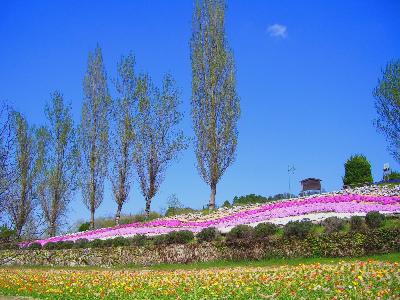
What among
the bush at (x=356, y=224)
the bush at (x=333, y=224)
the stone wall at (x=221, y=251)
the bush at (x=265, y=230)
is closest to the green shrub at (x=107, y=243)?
the stone wall at (x=221, y=251)

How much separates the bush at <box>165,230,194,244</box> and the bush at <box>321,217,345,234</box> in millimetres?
5789

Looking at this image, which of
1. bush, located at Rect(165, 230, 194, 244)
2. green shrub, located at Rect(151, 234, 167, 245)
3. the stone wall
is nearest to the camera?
the stone wall

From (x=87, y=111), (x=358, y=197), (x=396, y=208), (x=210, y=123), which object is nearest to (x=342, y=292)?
(x=396, y=208)

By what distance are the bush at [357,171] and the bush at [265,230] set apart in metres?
23.2

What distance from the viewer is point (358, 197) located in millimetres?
26672

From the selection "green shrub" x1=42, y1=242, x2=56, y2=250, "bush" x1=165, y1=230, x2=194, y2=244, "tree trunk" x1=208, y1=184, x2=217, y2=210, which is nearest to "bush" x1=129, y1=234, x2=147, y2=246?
"bush" x1=165, y1=230, x2=194, y2=244

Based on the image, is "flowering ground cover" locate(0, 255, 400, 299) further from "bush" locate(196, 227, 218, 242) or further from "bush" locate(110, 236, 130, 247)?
"bush" locate(110, 236, 130, 247)

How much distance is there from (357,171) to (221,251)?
25.2 meters

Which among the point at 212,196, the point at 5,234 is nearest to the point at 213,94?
the point at 212,196

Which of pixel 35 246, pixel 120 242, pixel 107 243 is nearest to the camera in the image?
pixel 120 242

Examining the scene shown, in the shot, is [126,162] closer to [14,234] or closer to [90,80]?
[90,80]

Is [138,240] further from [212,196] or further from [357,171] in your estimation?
[357,171]

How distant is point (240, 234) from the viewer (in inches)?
770

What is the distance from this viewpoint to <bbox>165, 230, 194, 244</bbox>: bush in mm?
21141
